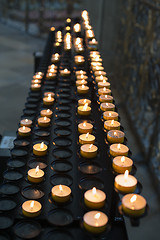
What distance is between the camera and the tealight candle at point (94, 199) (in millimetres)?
1381

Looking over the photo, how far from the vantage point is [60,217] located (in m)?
1.49

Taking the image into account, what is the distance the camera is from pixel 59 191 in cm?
155

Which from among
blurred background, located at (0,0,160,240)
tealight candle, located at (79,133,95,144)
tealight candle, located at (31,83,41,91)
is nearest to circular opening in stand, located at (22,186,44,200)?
tealight candle, located at (79,133,95,144)

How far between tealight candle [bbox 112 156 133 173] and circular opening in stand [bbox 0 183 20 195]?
0.58m

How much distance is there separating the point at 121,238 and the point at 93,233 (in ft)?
1.06

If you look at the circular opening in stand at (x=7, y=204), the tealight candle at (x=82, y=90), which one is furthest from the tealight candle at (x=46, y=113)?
the circular opening in stand at (x=7, y=204)

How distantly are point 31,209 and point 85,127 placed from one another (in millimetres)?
659

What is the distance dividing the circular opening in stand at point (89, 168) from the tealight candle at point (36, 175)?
0.22m

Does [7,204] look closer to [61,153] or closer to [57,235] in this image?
[57,235]

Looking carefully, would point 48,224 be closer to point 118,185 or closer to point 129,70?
point 118,185

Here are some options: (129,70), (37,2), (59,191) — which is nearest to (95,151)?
(59,191)

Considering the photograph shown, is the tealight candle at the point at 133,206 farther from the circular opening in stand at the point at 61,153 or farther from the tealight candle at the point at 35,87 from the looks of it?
the tealight candle at the point at 35,87

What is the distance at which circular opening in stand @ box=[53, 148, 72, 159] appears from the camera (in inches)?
73.8

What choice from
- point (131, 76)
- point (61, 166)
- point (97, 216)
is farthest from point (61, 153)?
point (131, 76)
